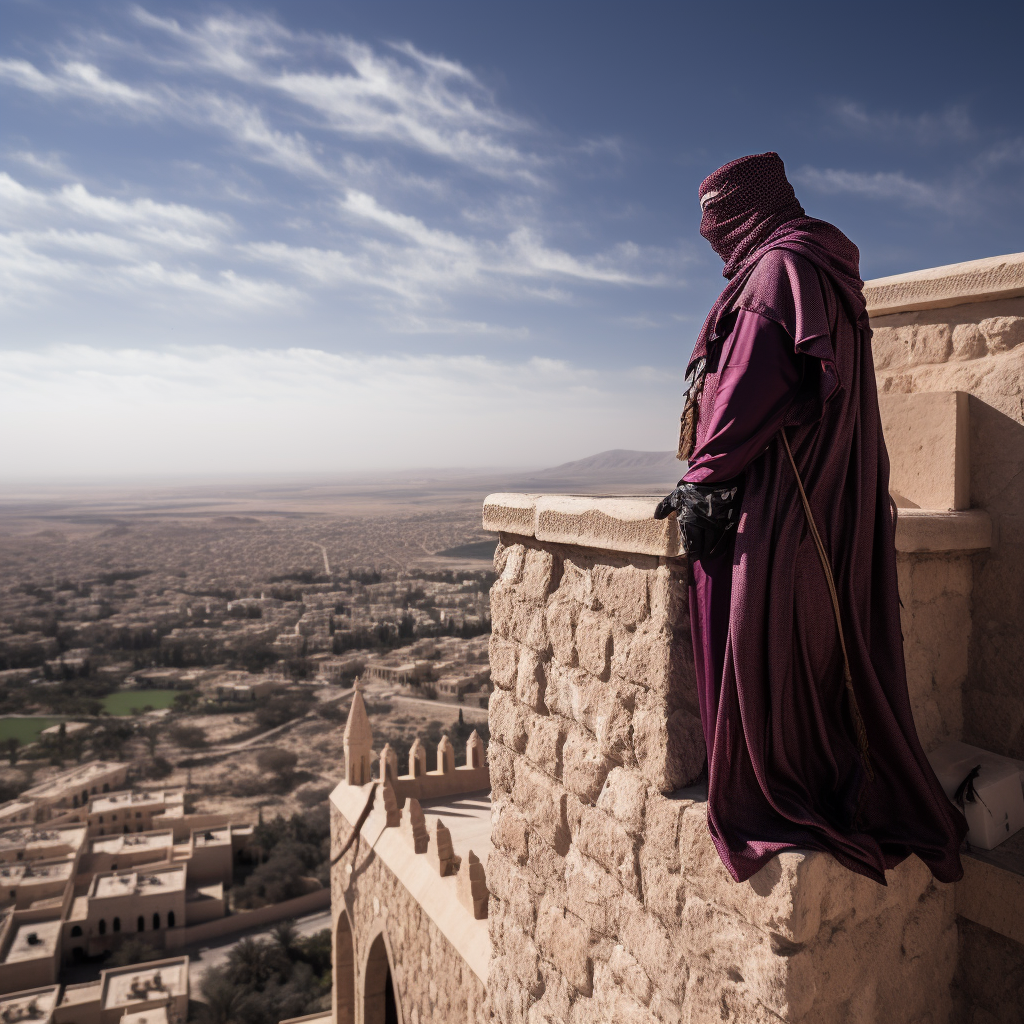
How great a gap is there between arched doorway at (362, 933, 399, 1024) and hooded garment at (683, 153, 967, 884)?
244 inches

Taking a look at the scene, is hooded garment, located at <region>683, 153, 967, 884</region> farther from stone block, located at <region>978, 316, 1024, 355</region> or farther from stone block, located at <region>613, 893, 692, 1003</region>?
stone block, located at <region>978, 316, 1024, 355</region>

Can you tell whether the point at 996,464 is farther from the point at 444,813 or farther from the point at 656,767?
the point at 444,813

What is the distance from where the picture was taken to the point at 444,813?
8.24 meters

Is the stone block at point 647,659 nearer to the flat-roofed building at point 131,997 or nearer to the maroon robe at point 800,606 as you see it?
the maroon robe at point 800,606

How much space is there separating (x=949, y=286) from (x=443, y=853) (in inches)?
183

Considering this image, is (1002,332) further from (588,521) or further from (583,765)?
(583,765)

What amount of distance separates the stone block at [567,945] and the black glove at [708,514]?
1.27 meters

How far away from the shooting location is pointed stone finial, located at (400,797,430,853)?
5.94 meters

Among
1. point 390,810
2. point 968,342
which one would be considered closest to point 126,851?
point 390,810

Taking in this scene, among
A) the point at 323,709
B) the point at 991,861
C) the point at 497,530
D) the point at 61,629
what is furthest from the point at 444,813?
the point at 61,629

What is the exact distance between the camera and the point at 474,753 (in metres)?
9.64

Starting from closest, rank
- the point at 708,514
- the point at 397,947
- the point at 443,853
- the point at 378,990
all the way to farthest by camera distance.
Answer: 1. the point at 708,514
2. the point at 443,853
3. the point at 397,947
4. the point at 378,990

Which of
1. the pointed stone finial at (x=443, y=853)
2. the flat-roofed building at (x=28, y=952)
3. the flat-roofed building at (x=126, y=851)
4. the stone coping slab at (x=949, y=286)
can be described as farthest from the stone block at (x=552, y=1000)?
the flat-roofed building at (x=126, y=851)

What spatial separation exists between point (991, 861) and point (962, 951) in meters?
0.36
